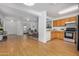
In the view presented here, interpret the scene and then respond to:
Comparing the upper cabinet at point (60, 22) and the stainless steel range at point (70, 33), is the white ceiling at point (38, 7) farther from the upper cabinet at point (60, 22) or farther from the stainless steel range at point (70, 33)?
the upper cabinet at point (60, 22)

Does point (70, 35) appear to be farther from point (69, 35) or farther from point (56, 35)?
point (56, 35)

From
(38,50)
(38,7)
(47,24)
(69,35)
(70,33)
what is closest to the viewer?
(38,50)

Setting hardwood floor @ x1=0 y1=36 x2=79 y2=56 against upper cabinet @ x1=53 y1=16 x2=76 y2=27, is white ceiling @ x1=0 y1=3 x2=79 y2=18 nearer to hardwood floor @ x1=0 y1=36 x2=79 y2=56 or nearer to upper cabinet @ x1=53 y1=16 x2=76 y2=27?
upper cabinet @ x1=53 y1=16 x2=76 y2=27

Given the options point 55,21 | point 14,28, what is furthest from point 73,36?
point 14,28

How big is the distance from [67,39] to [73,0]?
16.9ft

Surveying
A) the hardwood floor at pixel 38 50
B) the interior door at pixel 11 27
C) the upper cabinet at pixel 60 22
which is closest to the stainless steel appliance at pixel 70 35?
the upper cabinet at pixel 60 22

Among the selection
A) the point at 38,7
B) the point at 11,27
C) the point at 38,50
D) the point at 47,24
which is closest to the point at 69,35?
the point at 47,24

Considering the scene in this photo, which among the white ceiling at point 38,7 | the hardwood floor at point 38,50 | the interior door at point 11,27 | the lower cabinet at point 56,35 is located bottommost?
the hardwood floor at point 38,50

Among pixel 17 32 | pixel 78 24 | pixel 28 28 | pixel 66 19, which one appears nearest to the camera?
pixel 78 24

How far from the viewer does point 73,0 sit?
2.50 m

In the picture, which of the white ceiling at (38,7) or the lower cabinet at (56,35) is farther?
the lower cabinet at (56,35)

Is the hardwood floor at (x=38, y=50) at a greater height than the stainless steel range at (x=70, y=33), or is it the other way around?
the stainless steel range at (x=70, y=33)

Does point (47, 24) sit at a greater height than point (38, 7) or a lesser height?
lesser

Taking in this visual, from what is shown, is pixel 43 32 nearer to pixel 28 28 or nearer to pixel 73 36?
pixel 73 36
